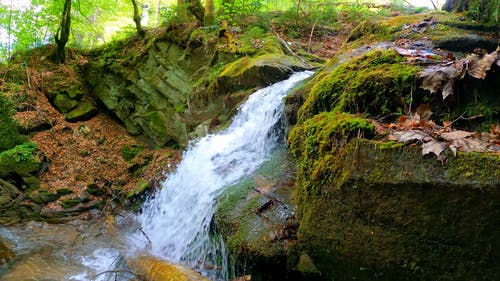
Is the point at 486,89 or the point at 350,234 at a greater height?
the point at 486,89

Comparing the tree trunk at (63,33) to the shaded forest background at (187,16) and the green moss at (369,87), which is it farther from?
the green moss at (369,87)

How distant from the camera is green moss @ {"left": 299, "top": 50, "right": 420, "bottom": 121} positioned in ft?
11.1

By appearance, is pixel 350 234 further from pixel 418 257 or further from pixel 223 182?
pixel 223 182

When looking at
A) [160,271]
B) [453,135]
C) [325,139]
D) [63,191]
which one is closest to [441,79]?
[453,135]

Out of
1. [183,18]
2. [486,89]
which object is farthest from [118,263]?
[183,18]

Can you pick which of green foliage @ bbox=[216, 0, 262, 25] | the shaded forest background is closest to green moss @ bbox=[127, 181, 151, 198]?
the shaded forest background

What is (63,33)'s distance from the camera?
10.9 m

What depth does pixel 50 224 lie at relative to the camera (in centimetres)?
721

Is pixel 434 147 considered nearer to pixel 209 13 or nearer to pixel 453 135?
pixel 453 135

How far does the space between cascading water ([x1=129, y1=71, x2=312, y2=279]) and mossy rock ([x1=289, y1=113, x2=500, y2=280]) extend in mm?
1847

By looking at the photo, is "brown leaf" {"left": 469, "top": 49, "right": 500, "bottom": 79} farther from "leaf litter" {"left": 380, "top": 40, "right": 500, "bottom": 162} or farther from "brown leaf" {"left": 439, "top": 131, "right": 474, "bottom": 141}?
"brown leaf" {"left": 439, "top": 131, "right": 474, "bottom": 141}

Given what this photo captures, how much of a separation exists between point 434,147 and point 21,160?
846 centimetres

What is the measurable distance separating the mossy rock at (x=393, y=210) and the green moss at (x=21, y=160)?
23.6 ft

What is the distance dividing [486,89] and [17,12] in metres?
13.8
